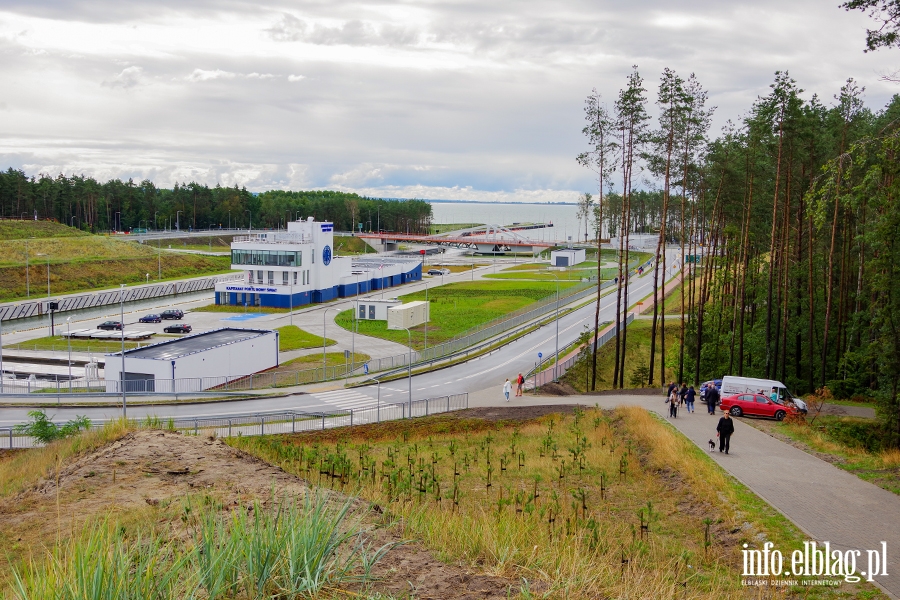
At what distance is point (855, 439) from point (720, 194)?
19745 millimetres

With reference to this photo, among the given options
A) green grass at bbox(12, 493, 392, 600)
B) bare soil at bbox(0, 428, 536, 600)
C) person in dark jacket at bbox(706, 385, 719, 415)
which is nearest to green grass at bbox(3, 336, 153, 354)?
person in dark jacket at bbox(706, 385, 719, 415)

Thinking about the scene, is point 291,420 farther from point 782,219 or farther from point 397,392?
point 782,219

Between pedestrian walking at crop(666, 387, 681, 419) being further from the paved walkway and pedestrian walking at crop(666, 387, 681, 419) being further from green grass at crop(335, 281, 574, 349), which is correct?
green grass at crop(335, 281, 574, 349)

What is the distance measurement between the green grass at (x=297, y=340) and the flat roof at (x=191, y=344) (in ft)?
17.8

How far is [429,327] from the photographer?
2608 inches

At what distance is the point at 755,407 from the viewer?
28641 mm

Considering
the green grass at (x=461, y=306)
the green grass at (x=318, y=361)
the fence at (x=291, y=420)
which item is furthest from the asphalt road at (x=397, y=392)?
the green grass at (x=461, y=306)

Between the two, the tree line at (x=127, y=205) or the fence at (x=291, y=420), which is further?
the tree line at (x=127, y=205)

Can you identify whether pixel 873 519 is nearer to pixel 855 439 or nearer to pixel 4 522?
pixel 855 439

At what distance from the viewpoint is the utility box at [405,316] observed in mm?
65062

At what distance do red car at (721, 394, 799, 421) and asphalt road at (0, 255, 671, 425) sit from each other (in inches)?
565

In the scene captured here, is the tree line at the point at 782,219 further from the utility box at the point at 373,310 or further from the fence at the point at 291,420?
the utility box at the point at 373,310

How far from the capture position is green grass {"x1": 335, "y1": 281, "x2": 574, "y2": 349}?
63.1 metres

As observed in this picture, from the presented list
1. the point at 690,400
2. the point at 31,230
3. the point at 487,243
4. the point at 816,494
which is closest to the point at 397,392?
the point at 690,400
